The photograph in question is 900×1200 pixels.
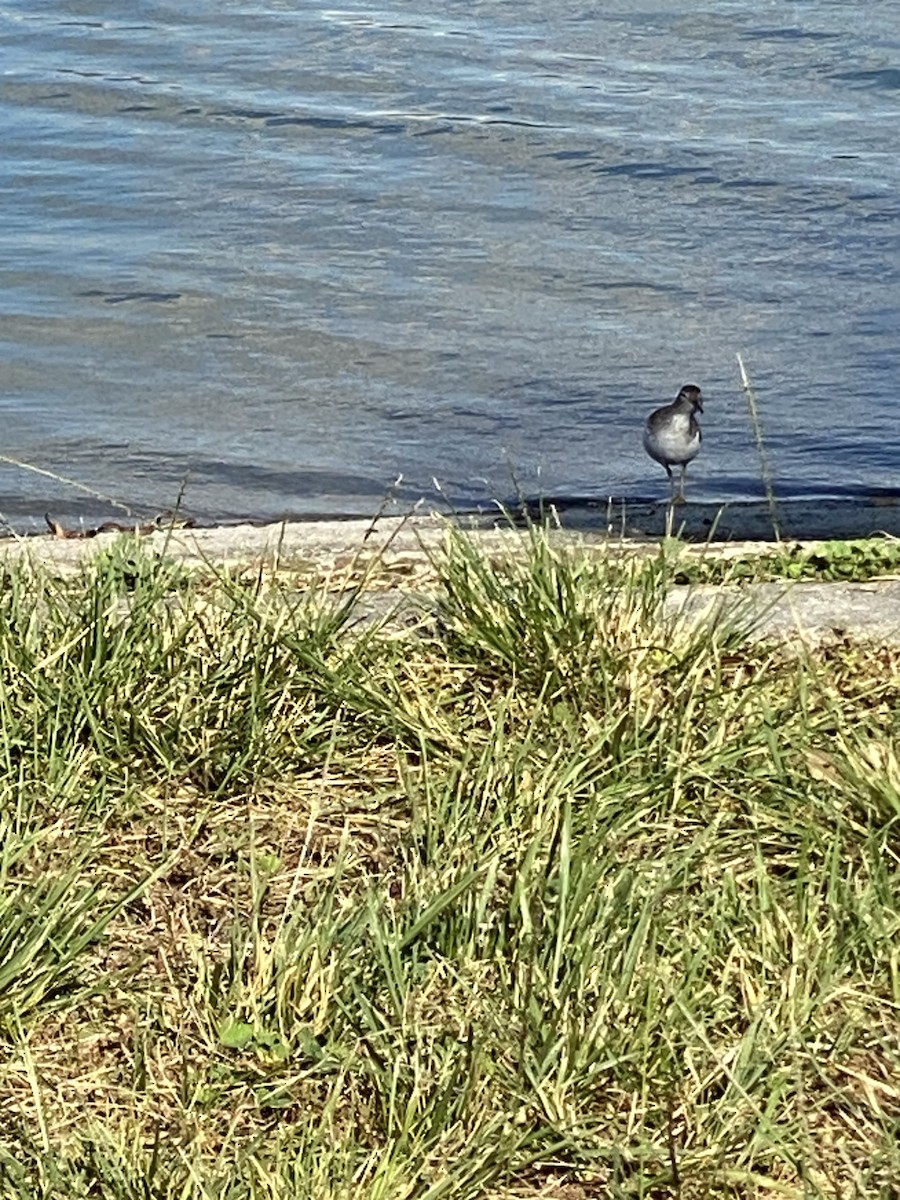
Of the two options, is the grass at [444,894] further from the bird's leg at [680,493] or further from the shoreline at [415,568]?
the bird's leg at [680,493]

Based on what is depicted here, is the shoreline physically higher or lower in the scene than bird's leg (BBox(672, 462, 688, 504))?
higher

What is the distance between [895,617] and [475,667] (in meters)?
0.87

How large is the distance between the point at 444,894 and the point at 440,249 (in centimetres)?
874

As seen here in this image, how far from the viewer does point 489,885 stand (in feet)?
10.3

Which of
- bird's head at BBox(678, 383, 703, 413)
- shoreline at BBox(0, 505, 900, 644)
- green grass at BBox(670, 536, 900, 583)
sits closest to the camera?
shoreline at BBox(0, 505, 900, 644)

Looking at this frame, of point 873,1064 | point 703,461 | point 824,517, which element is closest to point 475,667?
point 873,1064

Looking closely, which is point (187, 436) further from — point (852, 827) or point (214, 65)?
point (214, 65)

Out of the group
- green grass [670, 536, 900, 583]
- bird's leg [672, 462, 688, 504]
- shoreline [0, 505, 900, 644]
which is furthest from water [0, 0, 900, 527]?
green grass [670, 536, 900, 583]

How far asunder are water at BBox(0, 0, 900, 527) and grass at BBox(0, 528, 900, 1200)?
3.77 meters

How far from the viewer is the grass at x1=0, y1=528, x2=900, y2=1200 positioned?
9.01 ft

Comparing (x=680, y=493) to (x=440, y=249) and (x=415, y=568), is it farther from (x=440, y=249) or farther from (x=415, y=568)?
(x=440, y=249)

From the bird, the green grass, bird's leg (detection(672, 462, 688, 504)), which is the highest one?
the green grass

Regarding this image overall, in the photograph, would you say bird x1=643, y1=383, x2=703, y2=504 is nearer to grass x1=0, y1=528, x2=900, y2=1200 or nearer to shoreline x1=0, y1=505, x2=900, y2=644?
shoreline x1=0, y1=505, x2=900, y2=644

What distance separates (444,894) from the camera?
312cm
